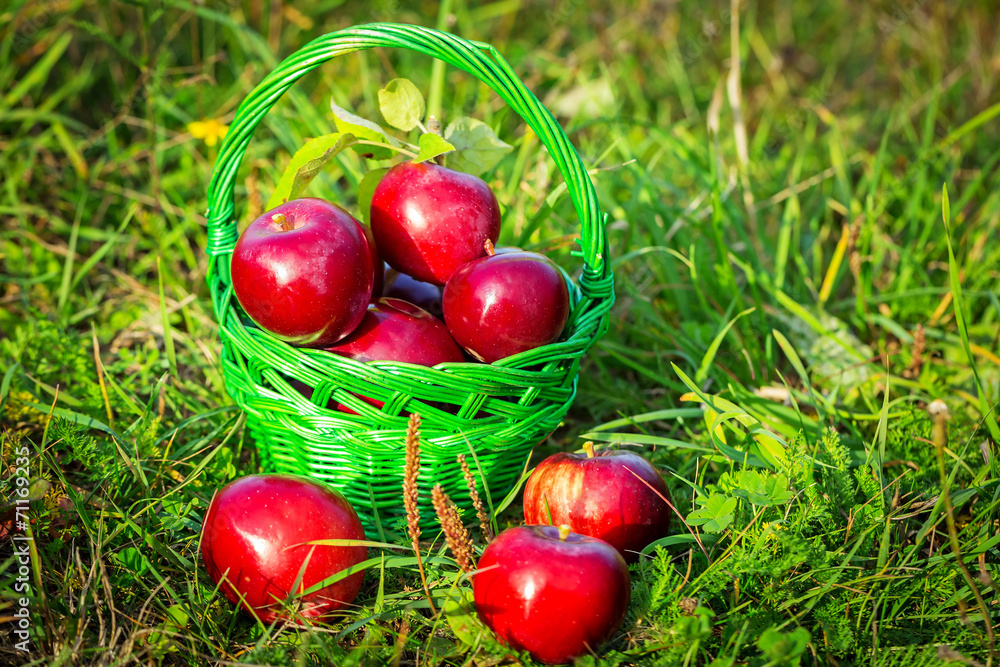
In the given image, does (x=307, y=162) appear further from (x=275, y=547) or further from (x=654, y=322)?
(x=654, y=322)

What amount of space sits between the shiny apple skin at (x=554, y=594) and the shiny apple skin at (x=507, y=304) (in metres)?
0.43

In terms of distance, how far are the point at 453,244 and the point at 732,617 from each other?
3.06 ft

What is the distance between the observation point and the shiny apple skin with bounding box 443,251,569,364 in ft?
4.86

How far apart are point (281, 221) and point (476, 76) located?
501mm

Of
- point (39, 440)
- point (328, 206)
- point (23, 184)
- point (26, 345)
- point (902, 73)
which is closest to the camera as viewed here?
point (328, 206)

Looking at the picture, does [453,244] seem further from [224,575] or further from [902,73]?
[902,73]

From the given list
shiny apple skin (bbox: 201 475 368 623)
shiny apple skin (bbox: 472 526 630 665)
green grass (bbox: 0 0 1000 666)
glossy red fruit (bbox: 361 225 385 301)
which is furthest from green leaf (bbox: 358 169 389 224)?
shiny apple skin (bbox: 472 526 630 665)

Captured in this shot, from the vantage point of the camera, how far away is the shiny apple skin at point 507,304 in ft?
4.86

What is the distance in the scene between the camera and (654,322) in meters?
2.27

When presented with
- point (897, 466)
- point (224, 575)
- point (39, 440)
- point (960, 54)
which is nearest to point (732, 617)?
point (897, 466)

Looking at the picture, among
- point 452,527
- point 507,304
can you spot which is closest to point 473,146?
point 507,304

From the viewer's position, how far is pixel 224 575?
131 cm

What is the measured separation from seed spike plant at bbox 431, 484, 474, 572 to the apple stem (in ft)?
2.21

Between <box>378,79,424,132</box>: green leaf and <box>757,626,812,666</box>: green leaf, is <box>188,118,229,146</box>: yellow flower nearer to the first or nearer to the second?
<box>378,79,424,132</box>: green leaf
